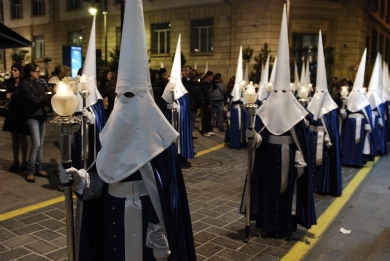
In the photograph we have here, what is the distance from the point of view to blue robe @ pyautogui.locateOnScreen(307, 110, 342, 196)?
762cm

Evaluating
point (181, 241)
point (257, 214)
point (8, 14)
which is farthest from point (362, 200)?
point (8, 14)

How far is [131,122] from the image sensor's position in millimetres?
3074

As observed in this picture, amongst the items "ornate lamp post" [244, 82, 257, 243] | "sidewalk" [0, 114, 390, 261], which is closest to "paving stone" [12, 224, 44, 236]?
"sidewalk" [0, 114, 390, 261]

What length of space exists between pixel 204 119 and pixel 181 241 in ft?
35.6

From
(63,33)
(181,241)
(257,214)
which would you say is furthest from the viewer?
(63,33)

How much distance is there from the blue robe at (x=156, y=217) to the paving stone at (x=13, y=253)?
5.21 feet

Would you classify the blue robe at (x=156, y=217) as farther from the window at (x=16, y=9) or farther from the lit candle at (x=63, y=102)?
Result: the window at (x=16, y=9)

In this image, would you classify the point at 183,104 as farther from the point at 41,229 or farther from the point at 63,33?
the point at 63,33

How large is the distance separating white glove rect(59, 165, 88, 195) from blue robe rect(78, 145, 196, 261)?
12 cm

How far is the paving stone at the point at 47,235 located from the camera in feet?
17.1

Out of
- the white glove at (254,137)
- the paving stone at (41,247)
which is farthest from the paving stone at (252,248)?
the paving stone at (41,247)

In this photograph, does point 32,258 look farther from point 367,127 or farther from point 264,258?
point 367,127

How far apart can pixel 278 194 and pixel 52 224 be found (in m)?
3.14

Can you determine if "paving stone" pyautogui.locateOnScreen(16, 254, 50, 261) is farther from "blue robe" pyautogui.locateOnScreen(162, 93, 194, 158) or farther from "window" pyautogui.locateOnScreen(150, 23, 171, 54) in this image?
"window" pyautogui.locateOnScreen(150, 23, 171, 54)
